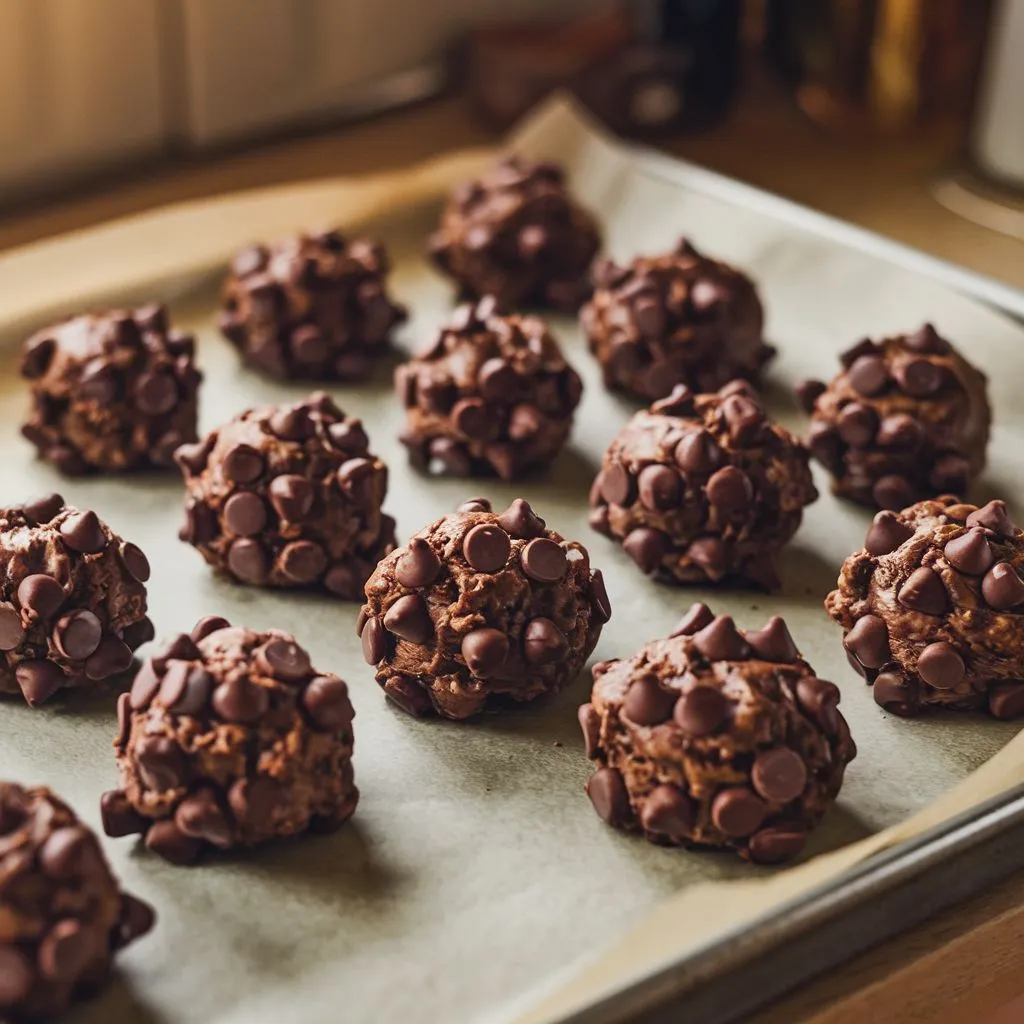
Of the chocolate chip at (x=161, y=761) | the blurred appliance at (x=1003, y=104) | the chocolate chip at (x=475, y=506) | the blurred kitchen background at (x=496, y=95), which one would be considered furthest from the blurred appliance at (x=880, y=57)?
the chocolate chip at (x=161, y=761)

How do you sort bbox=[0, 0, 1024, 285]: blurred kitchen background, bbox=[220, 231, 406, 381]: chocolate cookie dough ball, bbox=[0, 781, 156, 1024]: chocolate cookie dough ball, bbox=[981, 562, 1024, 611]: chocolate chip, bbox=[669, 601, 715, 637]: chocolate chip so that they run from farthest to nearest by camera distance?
bbox=[0, 0, 1024, 285]: blurred kitchen background → bbox=[220, 231, 406, 381]: chocolate cookie dough ball → bbox=[981, 562, 1024, 611]: chocolate chip → bbox=[669, 601, 715, 637]: chocolate chip → bbox=[0, 781, 156, 1024]: chocolate cookie dough ball

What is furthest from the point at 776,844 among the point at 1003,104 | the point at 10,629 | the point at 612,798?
the point at 1003,104

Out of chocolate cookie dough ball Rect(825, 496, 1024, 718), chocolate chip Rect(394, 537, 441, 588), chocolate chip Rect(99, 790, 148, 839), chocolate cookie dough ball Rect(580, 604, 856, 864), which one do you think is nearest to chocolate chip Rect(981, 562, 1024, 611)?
chocolate cookie dough ball Rect(825, 496, 1024, 718)

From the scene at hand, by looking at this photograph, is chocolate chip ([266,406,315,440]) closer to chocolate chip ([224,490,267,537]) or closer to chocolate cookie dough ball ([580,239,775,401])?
chocolate chip ([224,490,267,537])

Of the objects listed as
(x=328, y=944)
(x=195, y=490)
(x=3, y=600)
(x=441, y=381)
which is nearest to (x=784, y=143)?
(x=441, y=381)

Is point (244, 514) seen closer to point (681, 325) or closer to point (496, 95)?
point (681, 325)

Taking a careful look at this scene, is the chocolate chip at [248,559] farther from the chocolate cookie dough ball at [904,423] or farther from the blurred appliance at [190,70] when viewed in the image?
the blurred appliance at [190,70]
